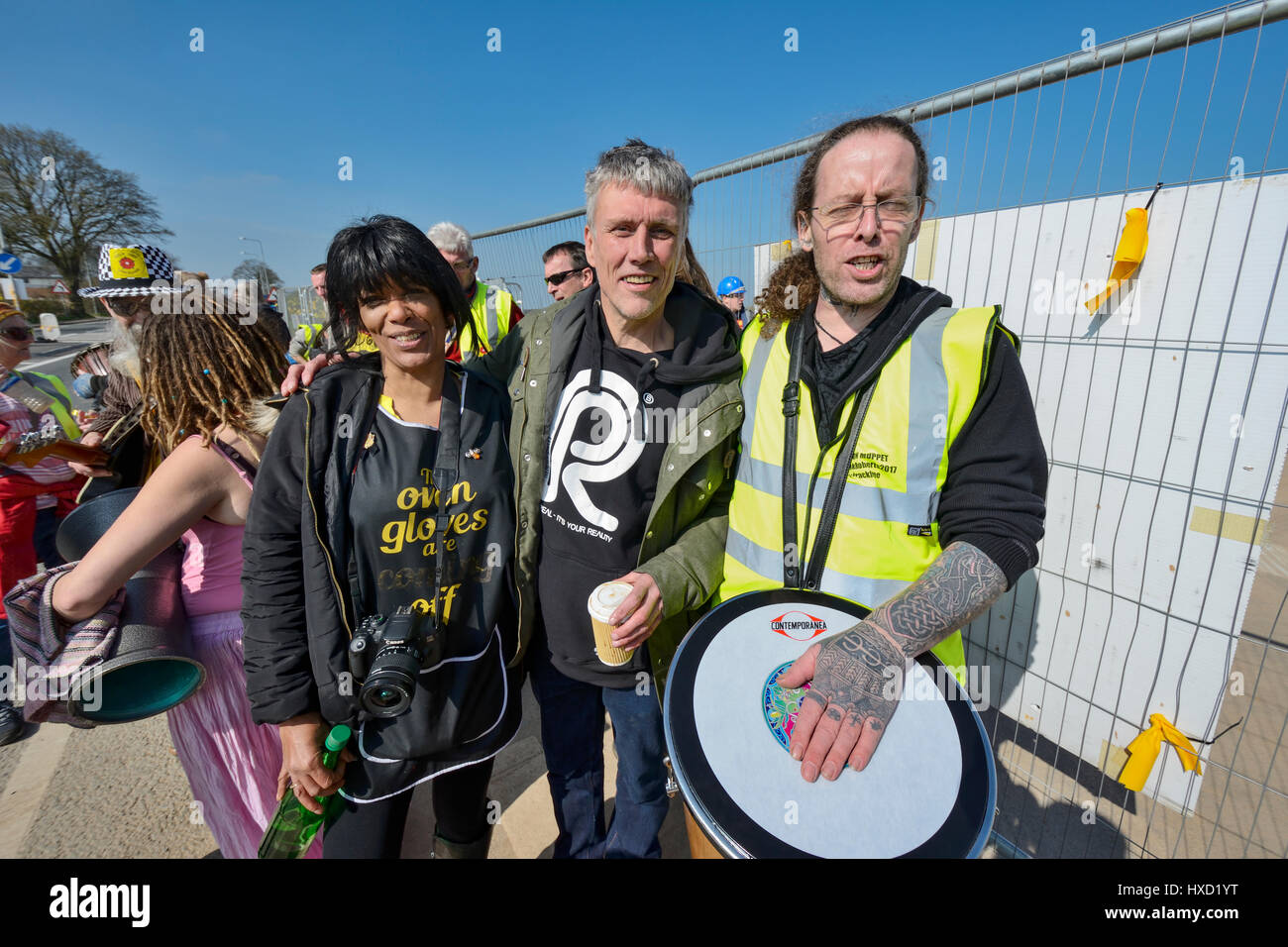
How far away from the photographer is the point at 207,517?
1527mm

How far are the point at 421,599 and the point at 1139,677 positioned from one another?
2836 millimetres

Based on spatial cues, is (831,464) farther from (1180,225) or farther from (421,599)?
(1180,225)

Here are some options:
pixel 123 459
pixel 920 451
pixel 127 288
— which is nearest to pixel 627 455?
pixel 920 451

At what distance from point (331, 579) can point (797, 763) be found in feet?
4.02

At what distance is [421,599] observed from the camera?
1465mm

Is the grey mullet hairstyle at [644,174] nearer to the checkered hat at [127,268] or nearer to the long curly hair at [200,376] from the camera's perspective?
the long curly hair at [200,376]

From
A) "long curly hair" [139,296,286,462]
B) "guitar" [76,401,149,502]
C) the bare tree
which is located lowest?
"guitar" [76,401,149,502]

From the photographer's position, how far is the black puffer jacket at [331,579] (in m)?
1.37

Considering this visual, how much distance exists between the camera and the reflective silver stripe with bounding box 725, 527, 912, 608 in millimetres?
1338

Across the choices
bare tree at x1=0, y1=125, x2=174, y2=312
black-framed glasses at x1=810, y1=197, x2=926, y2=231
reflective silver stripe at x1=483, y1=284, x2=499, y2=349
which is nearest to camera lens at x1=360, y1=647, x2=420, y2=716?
black-framed glasses at x1=810, y1=197, x2=926, y2=231

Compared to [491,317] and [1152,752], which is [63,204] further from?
[1152,752]

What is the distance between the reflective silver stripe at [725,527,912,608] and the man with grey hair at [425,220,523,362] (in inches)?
96.5

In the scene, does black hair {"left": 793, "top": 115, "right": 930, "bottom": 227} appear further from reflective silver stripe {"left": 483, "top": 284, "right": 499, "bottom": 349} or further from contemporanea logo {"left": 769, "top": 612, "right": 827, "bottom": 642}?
reflective silver stripe {"left": 483, "top": 284, "right": 499, "bottom": 349}
